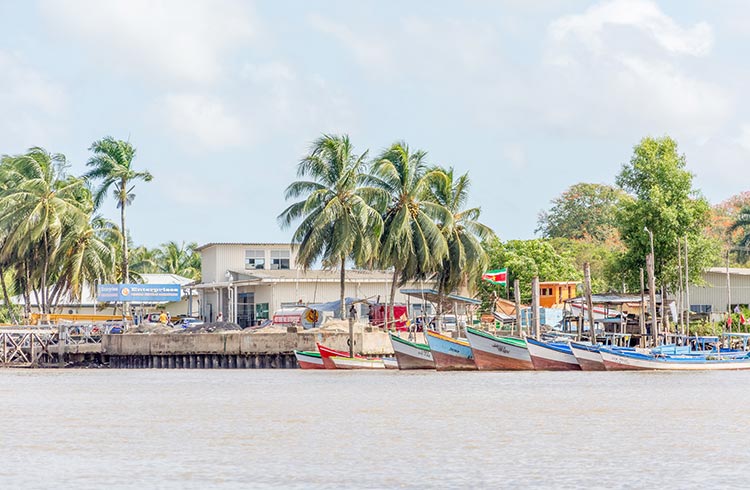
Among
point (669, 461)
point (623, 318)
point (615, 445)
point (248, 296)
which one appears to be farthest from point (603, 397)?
point (248, 296)

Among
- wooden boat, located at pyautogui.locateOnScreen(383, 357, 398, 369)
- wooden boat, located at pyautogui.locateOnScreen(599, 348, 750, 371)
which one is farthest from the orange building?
wooden boat, located at pyautogui.locateOnScreen(599, 348, 750, 371)

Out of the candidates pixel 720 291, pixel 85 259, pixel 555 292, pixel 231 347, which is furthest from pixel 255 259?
pixel 720 291

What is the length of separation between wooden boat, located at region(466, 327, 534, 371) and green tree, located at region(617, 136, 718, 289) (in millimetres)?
18035

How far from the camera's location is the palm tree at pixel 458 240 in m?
73.5

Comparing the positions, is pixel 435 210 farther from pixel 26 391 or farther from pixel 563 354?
pixel 26 391

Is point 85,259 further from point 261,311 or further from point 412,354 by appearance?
point 412,354

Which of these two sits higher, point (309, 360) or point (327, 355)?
point (327, 355)

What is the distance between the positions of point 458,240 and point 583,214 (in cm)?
4467

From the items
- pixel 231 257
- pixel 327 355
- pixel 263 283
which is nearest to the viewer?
pixel 327 355

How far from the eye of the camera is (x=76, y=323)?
2854 inches

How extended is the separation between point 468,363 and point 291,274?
2751cm

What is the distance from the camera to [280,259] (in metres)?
88.9

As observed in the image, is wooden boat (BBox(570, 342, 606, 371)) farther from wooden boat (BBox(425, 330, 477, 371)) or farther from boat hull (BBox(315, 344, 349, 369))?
boat hull (BBox(315, 344, 349, 369))

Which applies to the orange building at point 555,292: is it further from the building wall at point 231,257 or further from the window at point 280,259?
the window at point 280,259
